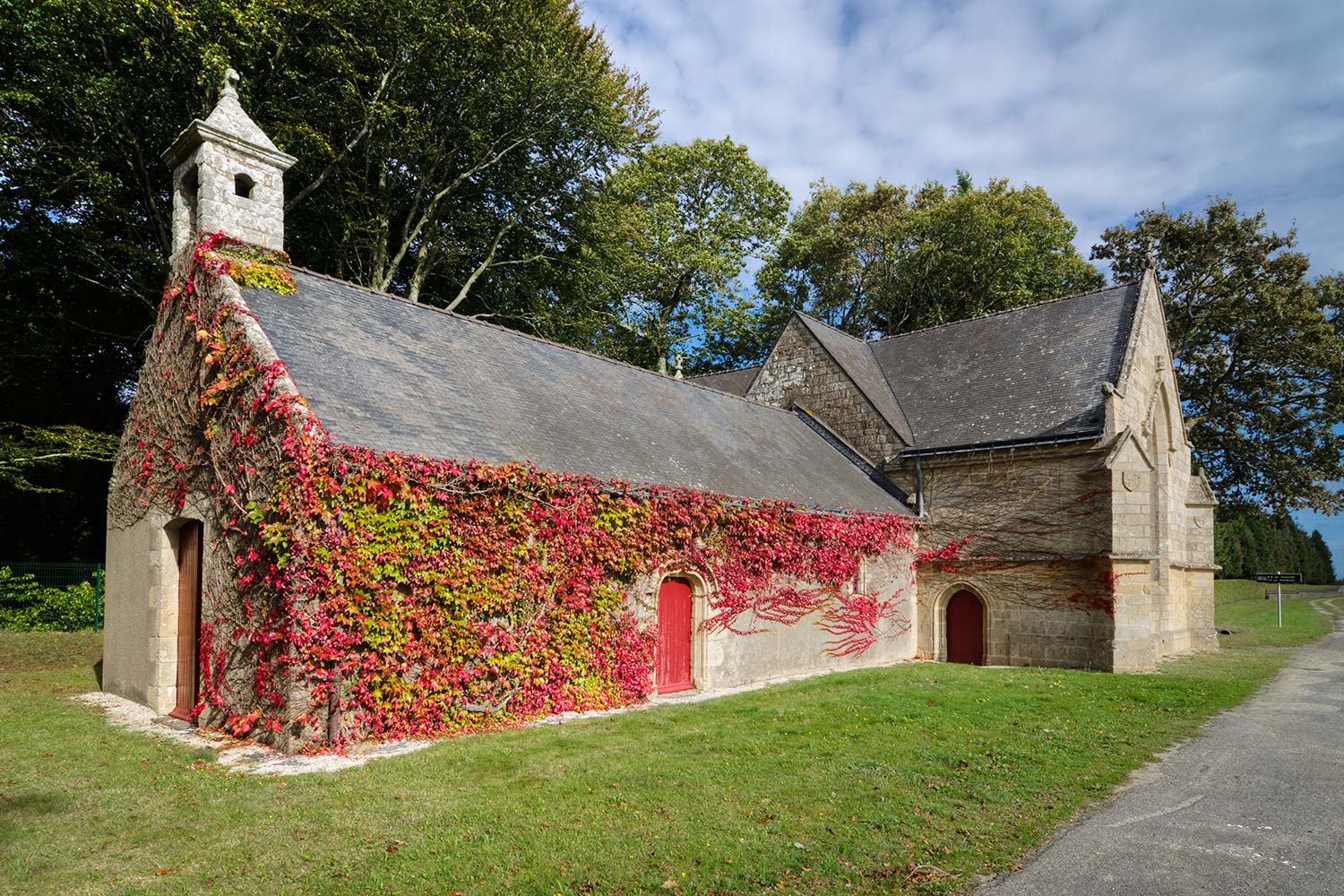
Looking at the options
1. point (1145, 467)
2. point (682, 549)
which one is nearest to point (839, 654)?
point (682, 549)

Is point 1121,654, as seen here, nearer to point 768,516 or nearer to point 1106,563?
point 1106,563

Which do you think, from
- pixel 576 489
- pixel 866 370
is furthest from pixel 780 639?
pixel 866 370

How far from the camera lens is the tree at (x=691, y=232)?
33750 mm

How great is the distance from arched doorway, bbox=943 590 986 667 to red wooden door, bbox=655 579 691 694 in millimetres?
8305

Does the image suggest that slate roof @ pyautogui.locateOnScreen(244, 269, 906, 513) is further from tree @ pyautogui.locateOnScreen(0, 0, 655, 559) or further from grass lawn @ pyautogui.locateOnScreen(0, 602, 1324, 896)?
tree @ pyautogui.locateOnScreen(0, 0, 655, 559)

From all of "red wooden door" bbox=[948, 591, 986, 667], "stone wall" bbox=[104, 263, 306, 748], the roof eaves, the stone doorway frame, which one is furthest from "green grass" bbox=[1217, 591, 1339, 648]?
"stone wall" bbox=[104, 263, 306, 748]

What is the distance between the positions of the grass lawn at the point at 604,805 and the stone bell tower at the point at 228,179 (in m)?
7.39

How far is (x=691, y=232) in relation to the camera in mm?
35312

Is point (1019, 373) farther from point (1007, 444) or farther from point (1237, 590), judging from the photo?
point (1237, 590)

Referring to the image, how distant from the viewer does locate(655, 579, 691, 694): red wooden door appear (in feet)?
41.6

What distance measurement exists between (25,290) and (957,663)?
25.8 metres

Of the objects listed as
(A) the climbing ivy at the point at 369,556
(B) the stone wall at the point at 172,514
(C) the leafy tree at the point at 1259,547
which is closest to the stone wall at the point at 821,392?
(A) the climbing ivy at the point at 369,556

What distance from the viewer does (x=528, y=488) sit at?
34.3 ft

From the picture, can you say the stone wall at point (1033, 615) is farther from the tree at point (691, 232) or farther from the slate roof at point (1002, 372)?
the tree at point (691, 232)
